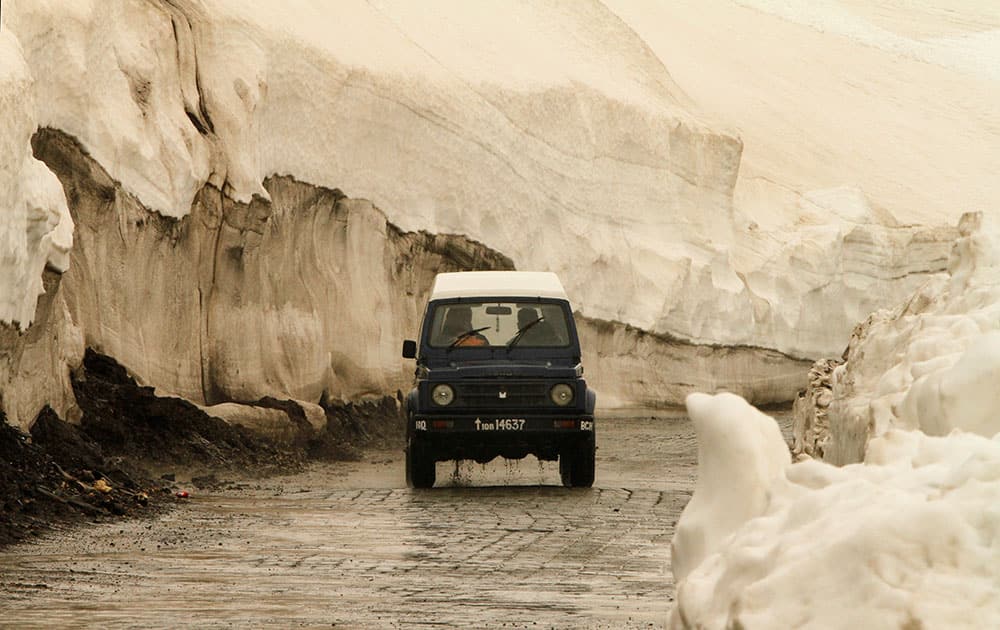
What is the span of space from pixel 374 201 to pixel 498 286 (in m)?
10.5

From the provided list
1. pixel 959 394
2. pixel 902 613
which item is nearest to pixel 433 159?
pixel 959 394

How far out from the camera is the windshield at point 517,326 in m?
18.1

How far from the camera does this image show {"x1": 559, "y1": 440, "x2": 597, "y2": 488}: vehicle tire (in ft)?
58.3

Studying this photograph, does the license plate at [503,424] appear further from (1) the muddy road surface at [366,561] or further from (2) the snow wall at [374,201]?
(2) the snow wall at [374,201]

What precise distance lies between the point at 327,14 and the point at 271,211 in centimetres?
666

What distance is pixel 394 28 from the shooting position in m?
33.1

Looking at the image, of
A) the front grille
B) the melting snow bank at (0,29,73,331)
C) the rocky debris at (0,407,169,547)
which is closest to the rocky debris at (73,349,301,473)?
the rocky debris at (0,407,169,547)

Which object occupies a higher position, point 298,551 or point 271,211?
point 271,211

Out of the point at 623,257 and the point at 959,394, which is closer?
the point at 959,394

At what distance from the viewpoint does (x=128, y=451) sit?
19156mm

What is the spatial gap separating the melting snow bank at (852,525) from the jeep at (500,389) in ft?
33.7

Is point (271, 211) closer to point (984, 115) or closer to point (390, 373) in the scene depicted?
point (390, 373)

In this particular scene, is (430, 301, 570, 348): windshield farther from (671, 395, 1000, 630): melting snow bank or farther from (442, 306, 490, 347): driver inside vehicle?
(671, 395, 1000, 630): melting snow bank

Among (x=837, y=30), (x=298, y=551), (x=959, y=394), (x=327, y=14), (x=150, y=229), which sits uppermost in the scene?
(x=837, y=30)
